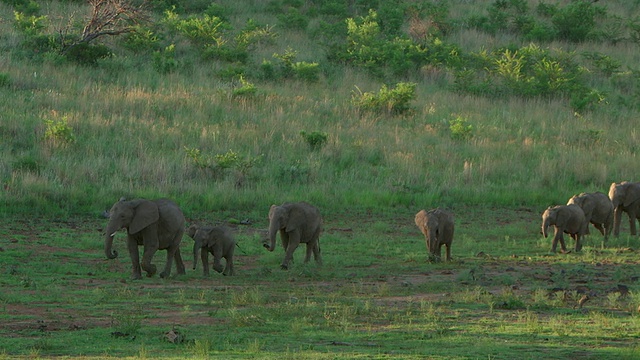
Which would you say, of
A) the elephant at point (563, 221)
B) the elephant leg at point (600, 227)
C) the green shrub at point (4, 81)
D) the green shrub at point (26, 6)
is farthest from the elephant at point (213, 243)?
the green shrub at point (26, 6)

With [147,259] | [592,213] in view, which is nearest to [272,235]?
[147,259]

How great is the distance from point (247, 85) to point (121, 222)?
49.4ft

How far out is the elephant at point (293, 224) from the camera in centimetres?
1600

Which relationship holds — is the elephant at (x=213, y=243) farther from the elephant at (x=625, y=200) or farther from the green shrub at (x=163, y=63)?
the green shrub at (x=163, y=63)

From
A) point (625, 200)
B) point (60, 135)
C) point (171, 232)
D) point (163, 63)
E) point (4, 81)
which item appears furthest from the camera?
point (163, 63)

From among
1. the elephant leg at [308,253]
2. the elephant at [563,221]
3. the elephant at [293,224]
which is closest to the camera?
the elephant at [293,224]

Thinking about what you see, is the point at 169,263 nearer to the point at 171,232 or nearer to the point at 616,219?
the point at 171,232

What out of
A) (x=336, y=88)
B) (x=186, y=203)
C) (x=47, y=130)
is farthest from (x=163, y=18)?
(x=186, y=203)

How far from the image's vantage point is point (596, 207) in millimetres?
19172

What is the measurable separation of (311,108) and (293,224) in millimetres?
12926

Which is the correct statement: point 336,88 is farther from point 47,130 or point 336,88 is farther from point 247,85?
point 47,130

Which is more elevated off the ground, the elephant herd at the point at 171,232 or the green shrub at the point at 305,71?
the green shrub at the point at 305,71

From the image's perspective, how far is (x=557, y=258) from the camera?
56.5ft

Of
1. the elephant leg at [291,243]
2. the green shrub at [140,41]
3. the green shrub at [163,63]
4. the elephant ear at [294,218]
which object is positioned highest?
the green shrub at [140,41]
